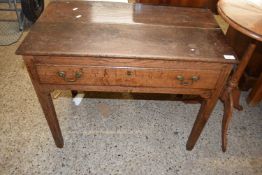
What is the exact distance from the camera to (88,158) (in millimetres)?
1391

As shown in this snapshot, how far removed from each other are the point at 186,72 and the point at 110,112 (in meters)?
0.88

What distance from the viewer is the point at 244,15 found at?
1096 mm

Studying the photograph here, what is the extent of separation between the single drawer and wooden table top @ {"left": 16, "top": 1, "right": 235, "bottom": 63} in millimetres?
78

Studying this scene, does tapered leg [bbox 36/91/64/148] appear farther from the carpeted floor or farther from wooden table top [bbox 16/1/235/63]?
wooden table top [bbox 16/1/235/63]

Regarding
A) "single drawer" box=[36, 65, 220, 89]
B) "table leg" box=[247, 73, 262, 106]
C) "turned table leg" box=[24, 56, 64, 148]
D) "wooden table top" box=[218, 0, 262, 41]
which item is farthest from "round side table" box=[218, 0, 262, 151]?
"turned table leg" box=[24, 56, 64, 148]

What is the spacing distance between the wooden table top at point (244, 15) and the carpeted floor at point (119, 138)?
0.86 metres

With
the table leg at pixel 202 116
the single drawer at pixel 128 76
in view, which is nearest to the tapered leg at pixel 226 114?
the table leg at pixel 202 116

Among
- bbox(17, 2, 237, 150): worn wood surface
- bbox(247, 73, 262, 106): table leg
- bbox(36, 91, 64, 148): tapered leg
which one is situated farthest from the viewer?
bbox(247, 73, 262, 106): table leg

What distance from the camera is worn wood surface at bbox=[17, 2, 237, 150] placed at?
93cm

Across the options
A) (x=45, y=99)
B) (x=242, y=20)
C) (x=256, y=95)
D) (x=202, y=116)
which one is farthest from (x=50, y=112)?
(x=256, y=95)

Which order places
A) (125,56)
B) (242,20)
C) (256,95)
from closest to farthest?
(125,56) < (242,20) < (256,95)

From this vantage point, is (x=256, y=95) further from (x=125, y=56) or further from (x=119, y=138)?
(x=125, y=56)

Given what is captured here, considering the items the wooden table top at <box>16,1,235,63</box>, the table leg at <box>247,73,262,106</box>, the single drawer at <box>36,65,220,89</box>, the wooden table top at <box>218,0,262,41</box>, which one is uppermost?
the wooden table top at <box>218,0,262,41</box>

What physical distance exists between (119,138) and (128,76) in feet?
2.22
